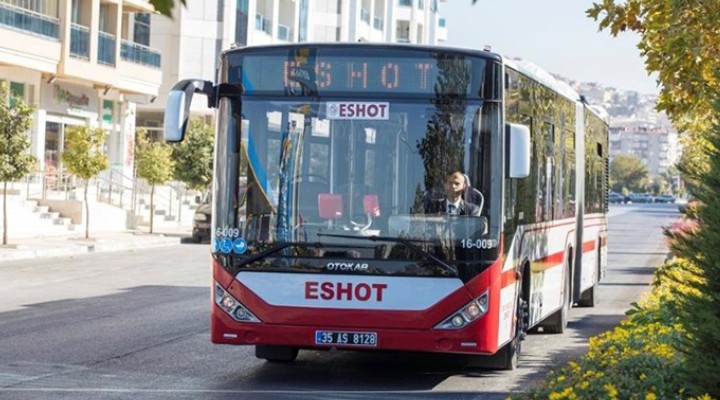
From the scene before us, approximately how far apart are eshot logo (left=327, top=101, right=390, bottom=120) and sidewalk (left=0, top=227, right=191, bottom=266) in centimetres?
1989

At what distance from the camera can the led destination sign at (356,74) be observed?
11.6m

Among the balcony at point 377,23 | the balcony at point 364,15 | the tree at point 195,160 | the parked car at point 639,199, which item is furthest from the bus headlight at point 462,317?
the parked car at point 639,199

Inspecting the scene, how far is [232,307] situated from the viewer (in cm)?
1159

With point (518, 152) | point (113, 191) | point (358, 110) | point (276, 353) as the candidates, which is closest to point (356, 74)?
point (358, 110)

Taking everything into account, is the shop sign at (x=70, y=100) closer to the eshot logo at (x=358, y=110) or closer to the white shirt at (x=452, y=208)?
the eshot logo at (x=358, y=110)

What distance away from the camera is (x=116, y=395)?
1064 cm

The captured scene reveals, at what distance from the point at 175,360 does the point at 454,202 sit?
10.8 feet

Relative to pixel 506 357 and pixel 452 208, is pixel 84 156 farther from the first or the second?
pixel 452 208

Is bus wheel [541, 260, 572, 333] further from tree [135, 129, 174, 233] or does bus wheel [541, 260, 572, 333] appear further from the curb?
tree [135, 129, 174, 233]

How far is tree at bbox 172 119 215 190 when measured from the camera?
50.2 m

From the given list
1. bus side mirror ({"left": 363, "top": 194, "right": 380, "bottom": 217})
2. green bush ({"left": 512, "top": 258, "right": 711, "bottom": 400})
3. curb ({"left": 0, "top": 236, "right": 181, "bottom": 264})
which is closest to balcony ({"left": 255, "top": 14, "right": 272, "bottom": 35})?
curb ({"left": 0, "top": 236, "right": 181, "bottom": 264})

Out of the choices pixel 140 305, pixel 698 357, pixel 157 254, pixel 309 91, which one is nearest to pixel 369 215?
pixel 309 91

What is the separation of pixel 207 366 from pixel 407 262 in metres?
2.45

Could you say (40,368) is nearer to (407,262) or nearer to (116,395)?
(116,395)
